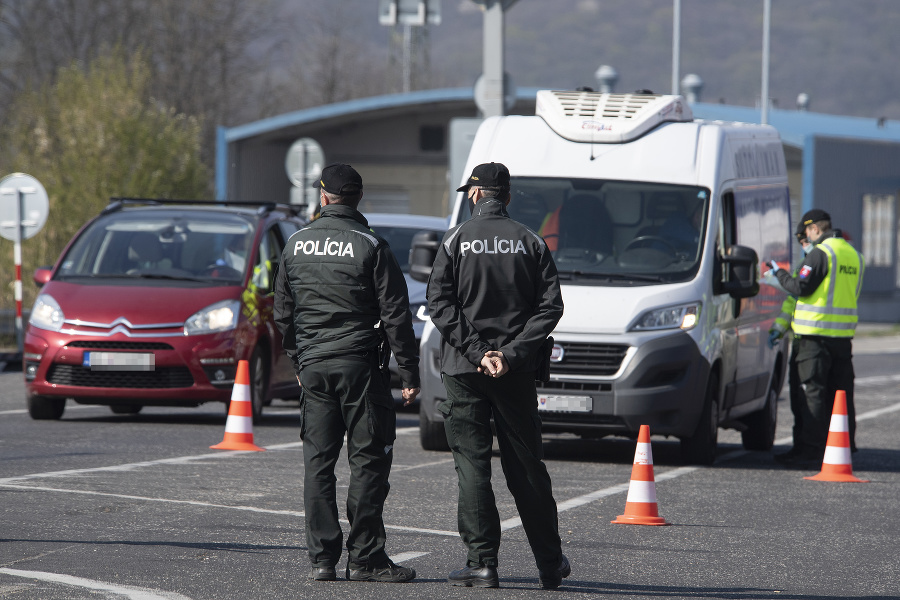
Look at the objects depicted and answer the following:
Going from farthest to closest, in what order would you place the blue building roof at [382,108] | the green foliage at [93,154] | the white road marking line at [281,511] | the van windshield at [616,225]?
the blue building roof at [382,108]
the green foliage at [93,154]
the van windshield at [616,225]
the white road marking line at [281,511]

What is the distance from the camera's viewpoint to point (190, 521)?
8219 mm

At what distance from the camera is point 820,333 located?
484 inches

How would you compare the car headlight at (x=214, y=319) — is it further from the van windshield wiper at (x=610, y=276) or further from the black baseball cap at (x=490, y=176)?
the black baseball cap at (x=490, y=176)

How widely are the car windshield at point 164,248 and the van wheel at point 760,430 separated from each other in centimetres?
448

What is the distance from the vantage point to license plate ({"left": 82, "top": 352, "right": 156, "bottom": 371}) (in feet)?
41.0

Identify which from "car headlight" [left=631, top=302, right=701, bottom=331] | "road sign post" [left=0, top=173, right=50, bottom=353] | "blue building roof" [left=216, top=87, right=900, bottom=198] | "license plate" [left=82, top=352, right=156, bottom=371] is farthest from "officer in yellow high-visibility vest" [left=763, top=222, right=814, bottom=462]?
"blue building roof" [left=216, top=87, right=900, bottom=198]

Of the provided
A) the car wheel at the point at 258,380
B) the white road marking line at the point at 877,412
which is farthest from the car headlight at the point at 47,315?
the white road marking line at the point at 877,412

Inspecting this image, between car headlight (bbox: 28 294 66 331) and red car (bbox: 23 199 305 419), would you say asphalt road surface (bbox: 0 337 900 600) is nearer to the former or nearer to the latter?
red car (bbox: 23 199 305 419)

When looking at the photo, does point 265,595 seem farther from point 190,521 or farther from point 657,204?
point 657,204

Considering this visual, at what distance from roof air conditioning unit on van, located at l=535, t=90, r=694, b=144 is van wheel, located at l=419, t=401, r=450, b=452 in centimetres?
248

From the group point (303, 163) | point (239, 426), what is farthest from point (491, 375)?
point (303, 163)

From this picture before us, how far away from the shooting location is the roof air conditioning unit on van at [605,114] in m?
12.4

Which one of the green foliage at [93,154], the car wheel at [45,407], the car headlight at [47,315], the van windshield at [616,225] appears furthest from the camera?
the green foliage at [93,154]

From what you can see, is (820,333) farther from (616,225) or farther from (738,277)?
(616,225)
